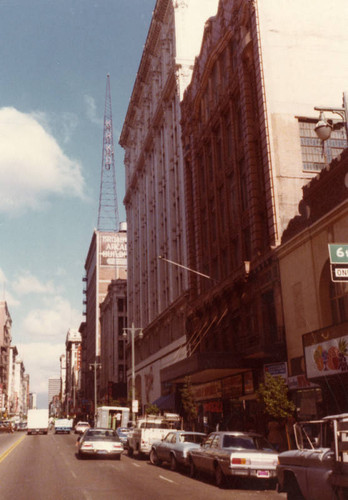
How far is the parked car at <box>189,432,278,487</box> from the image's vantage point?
54.2 ft

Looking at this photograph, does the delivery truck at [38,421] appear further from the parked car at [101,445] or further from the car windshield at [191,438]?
the car windshield at [191,438]

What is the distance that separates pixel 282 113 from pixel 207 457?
73.7 ft

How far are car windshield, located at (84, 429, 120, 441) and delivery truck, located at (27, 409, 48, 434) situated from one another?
1922 inches

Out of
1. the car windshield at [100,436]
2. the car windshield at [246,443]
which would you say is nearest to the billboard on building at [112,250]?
the car windshield at [100,436]

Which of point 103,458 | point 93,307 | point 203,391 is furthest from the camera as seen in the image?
point 93,307

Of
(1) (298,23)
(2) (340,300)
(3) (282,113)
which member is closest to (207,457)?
(2) (340,300)

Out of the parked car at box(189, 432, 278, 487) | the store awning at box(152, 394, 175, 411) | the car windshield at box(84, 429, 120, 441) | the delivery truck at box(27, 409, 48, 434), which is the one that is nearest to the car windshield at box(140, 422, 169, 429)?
the car windshield at box(84, 429, 120, 441)

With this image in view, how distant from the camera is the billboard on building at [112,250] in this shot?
13350 cm

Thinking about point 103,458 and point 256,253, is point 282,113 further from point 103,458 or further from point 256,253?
point 103,458

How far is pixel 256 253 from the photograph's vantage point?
32969 mm

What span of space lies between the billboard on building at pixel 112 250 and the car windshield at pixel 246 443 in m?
116

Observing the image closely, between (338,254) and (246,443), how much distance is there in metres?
6.68

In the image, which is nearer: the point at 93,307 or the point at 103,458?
the point at 103,458

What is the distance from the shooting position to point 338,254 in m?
17.7
